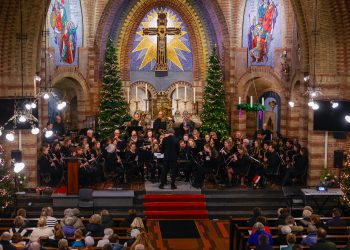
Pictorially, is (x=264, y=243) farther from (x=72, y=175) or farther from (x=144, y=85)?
(x=144, y=85)

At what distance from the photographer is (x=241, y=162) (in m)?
19.2

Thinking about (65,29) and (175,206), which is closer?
(175,206)

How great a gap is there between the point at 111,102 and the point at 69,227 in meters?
14.1

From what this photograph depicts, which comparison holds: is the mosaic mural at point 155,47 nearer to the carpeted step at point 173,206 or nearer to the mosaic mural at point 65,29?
the mosaic mural at point 65,29

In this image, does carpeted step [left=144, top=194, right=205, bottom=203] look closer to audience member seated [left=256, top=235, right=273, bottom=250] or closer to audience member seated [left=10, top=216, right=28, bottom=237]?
audience member seated [left=10, top=216, right=28, bottom=237]

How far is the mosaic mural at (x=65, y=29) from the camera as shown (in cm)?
2525

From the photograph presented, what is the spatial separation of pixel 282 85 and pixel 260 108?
10.1 feet

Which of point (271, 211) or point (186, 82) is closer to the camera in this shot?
point (271, 211)

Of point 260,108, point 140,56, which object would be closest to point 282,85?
point 260,108

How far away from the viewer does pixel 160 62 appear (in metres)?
29.0

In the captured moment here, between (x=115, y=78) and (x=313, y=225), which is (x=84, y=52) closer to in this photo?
(x=115, y=78)

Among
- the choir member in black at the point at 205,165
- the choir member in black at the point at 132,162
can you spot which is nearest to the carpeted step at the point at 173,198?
the choir member in black at the point at 205,165

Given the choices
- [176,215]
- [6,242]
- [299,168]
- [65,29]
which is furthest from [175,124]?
[6,242]

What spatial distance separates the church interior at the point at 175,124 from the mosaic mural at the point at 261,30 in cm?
6
